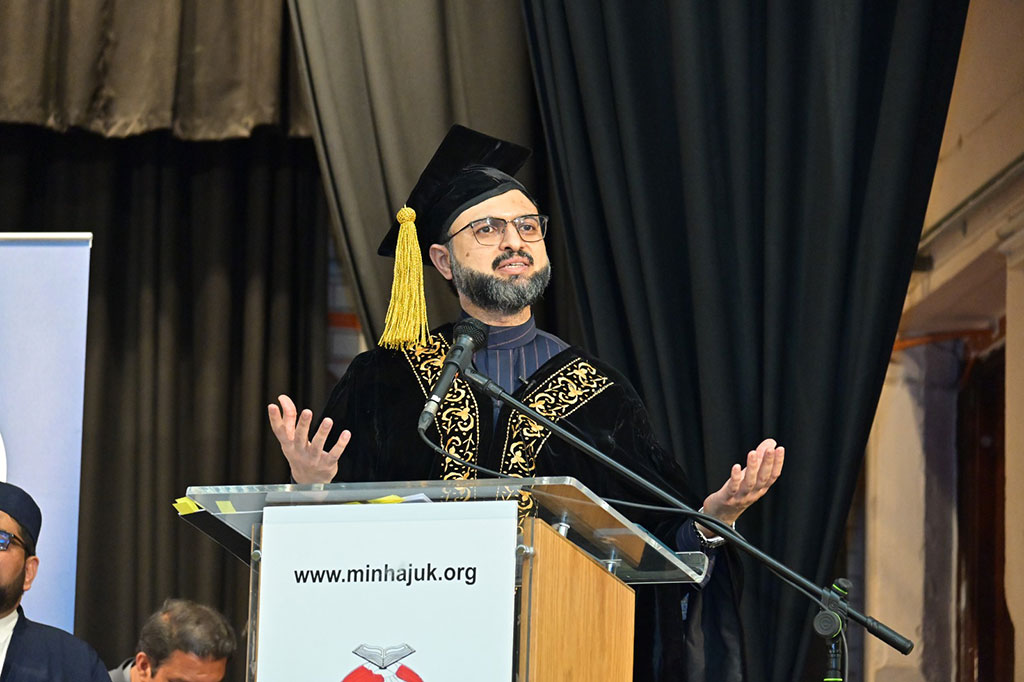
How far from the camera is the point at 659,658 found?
2799 millimetres

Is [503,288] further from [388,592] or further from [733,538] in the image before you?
[388,592]

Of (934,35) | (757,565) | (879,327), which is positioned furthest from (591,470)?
(934,35)

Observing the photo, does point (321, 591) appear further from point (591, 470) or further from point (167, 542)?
point (167, 542)

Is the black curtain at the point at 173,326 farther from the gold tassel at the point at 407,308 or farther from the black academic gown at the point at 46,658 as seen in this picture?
the gold tassel at the point at 407,308

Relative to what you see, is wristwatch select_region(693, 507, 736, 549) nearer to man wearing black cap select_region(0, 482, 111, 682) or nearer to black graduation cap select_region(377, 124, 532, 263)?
black graduation cap select_region(377, 124, 532, 263)

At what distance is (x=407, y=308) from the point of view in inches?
129

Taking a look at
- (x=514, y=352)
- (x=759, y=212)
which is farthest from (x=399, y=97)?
(x=514, y=352)

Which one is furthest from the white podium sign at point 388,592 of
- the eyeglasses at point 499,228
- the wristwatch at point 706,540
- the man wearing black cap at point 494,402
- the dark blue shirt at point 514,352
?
the eyeglasses at point 499,228

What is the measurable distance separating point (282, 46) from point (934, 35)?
1980 millimetres

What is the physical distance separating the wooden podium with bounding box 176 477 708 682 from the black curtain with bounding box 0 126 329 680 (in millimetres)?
2097

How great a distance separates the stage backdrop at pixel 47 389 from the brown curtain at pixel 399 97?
0.78m

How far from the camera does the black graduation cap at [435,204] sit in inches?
129

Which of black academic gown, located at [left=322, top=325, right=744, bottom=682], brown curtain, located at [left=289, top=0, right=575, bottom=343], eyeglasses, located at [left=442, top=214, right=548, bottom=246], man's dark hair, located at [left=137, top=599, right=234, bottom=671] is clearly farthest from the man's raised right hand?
brown curtain, located at [left=289, top=0, right=575, bottom=343]

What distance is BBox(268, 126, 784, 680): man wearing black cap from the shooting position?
294 cm
